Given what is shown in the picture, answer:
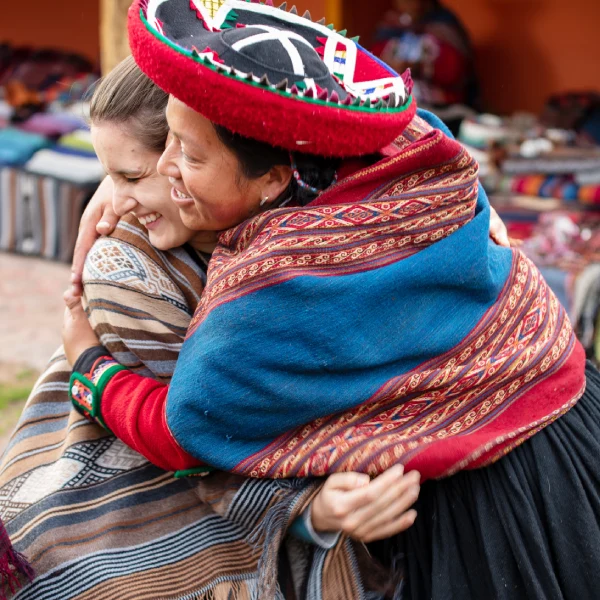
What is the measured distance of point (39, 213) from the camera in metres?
7.10

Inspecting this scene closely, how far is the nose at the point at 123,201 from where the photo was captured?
6.48ft

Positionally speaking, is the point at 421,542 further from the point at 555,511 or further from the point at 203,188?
the point at 203,188

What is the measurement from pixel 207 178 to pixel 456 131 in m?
4.84

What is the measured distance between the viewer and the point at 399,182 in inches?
67.5

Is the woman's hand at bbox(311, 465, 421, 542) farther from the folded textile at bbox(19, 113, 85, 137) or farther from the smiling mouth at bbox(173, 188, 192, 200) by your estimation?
the folded textile at bbox(19, 113, 85, 137)

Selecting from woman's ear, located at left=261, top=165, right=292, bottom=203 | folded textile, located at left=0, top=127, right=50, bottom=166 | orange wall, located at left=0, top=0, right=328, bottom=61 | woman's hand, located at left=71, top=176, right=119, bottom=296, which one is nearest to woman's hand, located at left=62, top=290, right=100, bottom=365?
woman's hand, located at left=71, top=176, right=119, bottom=296

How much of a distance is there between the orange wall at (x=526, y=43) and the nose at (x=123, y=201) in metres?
5.80

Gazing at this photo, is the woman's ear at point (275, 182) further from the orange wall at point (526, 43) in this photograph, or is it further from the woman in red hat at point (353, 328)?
the orange wall at point (526, 43)

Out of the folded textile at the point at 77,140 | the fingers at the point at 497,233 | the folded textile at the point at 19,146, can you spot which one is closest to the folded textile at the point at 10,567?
the fingers at the point at 497,233

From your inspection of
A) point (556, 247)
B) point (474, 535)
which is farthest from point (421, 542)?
point (556, 247)

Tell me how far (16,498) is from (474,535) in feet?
3.48

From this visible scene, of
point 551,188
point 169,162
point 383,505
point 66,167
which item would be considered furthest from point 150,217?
point 66,167

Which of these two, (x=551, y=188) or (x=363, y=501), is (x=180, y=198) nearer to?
(x=363, y=501)

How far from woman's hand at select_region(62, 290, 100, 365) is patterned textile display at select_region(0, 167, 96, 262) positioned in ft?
16.3
